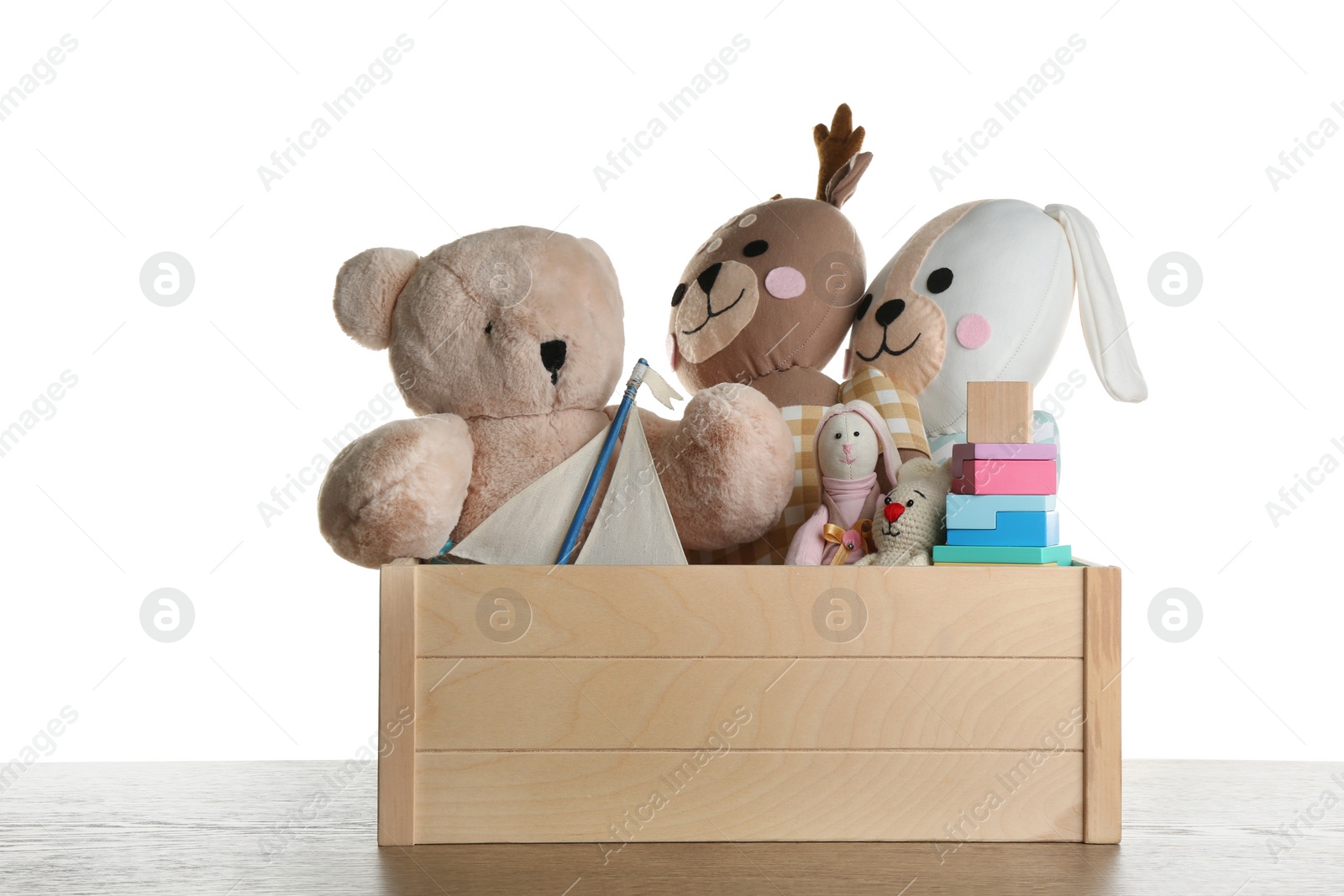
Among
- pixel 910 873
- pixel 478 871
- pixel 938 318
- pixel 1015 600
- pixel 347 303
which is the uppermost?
pixel 938 318

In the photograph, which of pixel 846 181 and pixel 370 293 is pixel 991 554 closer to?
pixel 846 181

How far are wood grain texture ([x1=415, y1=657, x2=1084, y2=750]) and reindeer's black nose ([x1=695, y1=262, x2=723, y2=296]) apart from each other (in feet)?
1.69

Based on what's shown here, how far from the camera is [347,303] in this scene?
3.89 ft

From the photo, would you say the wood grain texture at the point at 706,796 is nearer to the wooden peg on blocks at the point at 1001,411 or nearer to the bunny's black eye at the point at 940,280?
the wooden peg on blocks at the point at 1001,411

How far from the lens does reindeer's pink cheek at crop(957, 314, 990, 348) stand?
Result: 128 centimetres

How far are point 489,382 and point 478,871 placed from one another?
47 centimetres

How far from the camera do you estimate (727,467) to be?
1.11m

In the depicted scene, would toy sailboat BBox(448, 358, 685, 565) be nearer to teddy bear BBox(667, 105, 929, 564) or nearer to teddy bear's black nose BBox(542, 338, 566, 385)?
teddy bear's black nose BBox(542, 338, 566, 385)

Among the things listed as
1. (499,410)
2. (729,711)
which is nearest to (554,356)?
(499,410)

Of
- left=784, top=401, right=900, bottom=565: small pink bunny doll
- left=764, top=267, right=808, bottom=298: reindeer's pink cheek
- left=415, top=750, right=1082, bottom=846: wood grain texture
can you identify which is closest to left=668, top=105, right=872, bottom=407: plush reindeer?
left=764, top=267, right=808, bottom=298: reindeer's pink cheek

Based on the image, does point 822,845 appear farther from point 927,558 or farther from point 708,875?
point 927,558

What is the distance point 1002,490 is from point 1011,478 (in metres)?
0.01

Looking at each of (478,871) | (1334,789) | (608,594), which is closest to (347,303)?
(608,594)

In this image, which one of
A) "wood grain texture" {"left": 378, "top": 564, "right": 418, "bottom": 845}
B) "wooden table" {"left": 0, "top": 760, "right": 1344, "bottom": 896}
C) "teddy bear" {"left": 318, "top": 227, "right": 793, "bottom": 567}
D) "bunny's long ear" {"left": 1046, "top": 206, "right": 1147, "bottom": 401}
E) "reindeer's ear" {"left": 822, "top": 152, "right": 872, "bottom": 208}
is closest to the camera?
"wooden table" {"left": 0, "top": 760, "right": 1344, "bottom": 896}
